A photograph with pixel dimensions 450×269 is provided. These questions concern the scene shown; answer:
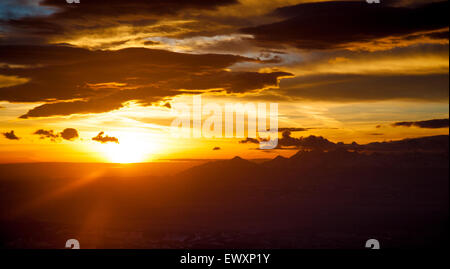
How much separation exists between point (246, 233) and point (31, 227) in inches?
3301

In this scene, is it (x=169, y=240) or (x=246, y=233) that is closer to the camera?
(x=169, y=240)
